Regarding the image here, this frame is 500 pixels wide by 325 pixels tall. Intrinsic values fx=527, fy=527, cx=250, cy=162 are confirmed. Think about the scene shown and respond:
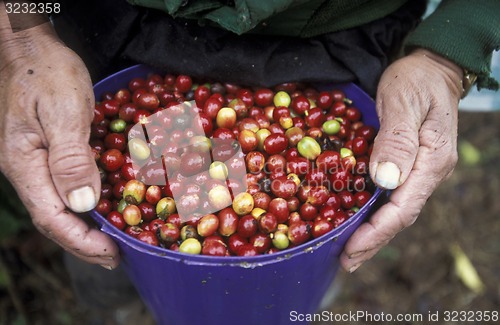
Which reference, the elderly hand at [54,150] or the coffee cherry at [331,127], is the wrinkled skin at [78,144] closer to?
the elderly hand at [54,150]

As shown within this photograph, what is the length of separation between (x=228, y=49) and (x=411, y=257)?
2033 millimetres

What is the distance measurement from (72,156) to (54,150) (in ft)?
0.26

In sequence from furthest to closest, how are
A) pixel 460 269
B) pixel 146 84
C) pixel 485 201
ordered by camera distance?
pixel 485 201, pixel 460 269, pixel 146 84

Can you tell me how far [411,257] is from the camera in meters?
3.42

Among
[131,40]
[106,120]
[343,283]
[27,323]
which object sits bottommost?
[343,283]

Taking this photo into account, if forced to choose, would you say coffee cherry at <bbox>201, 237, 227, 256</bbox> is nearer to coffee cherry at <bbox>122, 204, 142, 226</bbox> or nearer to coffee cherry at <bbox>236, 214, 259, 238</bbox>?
coffee cherry at <bbox>236, 214, 259, 238</bbox>

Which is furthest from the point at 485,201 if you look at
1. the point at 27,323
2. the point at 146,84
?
the point at 27,323

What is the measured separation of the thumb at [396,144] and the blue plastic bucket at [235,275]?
0.31 ft

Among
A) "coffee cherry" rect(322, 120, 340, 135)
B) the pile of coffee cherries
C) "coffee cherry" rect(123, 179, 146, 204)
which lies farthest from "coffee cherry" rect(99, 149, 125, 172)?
"coffee cherry" rect(322, 120, 340, 135)

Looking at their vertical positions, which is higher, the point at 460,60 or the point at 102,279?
the point at 460,60

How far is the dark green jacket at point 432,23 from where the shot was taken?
2.03m

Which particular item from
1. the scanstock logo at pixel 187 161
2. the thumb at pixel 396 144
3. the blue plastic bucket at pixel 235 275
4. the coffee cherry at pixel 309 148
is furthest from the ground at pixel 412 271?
the thumb at pixel 396 144

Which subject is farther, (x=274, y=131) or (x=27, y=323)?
(x=27, y=323)

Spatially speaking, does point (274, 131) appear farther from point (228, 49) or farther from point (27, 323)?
point (27, 323)
